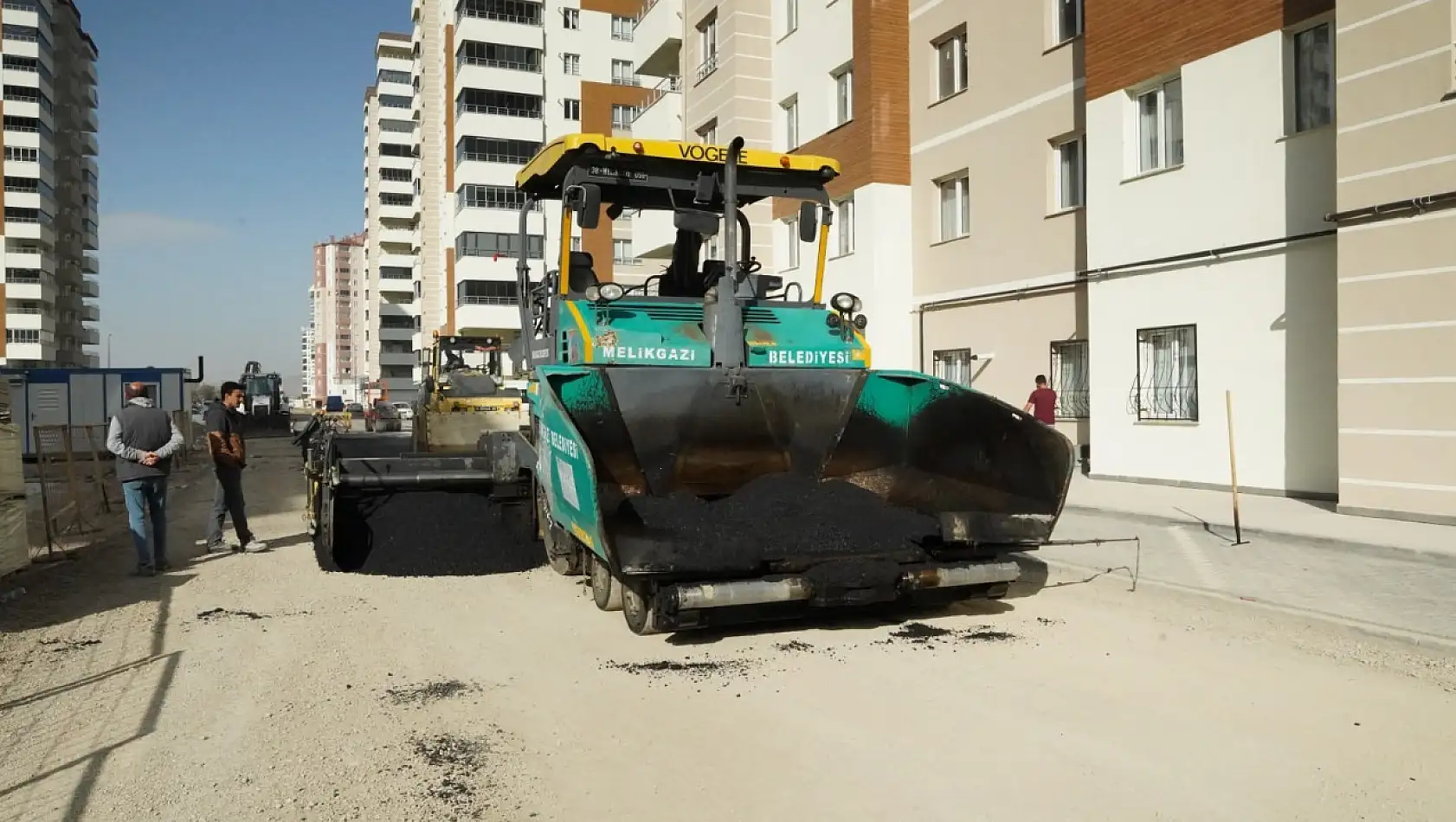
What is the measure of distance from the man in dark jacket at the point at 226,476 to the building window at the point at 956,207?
470 inches

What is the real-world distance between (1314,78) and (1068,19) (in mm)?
4781

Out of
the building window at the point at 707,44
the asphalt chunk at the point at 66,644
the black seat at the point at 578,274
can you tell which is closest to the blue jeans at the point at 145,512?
the asphalt chunk at the point at 66,644

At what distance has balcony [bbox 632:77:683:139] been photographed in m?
25.7

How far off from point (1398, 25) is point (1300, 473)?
4687 millimetres

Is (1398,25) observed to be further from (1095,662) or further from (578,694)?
(578,694)

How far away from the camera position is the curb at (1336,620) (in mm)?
5574

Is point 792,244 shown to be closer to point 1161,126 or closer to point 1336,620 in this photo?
point 1161,126

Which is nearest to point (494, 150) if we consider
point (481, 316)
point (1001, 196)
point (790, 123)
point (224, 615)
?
point (481, 316)

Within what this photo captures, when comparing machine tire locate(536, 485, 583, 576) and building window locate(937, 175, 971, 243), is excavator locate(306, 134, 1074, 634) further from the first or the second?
building window locate(937, 175, 971, 243)

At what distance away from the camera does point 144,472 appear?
28.0ft

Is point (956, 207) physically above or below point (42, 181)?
below

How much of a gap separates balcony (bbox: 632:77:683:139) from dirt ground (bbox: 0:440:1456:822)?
20.5 meters

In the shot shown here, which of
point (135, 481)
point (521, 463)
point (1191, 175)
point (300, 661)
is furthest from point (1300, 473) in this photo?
point (135, 481)

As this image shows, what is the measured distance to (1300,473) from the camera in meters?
11.3
